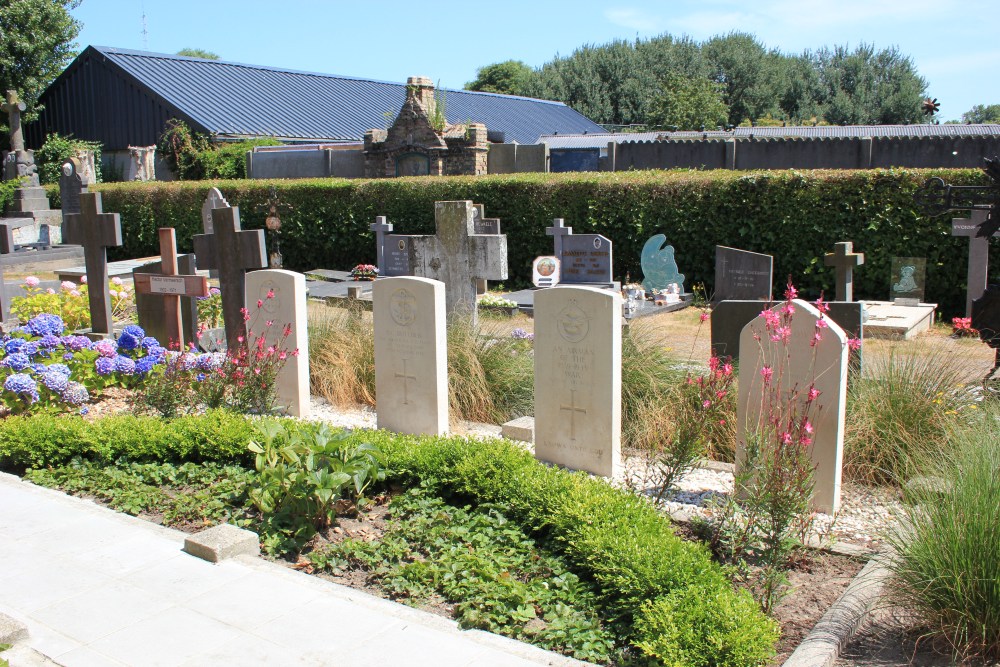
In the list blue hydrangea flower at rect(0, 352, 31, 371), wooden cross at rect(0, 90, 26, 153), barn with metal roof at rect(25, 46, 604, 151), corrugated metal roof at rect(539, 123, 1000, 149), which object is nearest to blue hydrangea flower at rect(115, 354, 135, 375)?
blue hydrangea flower at rect(0, 352, 31, 371)

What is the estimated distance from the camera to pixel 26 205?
24438 mm

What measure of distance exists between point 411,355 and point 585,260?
7019 millimetres

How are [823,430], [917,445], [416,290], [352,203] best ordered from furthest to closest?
[352,203] < [416,290] < [917,445] < [823,430]

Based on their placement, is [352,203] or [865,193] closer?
[865,193]

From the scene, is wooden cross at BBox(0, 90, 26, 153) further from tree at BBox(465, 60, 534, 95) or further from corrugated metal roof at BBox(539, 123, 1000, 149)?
tree at BBox(465, 60, 534, 95)

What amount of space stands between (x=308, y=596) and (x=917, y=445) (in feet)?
13.3

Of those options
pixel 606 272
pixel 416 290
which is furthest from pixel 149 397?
pixel 606 272

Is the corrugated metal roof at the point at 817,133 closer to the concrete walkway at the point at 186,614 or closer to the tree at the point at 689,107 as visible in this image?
the tree at the point at 689,107

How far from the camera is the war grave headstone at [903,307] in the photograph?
11039 millimetres

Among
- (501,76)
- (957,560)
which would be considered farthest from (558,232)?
(501,76)

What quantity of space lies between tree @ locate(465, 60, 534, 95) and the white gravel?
59.4 m

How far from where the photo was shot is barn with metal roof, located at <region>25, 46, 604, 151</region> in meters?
28.7

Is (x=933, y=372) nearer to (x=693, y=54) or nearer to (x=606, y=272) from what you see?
(x=606, y=272)

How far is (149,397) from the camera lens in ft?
22.9
